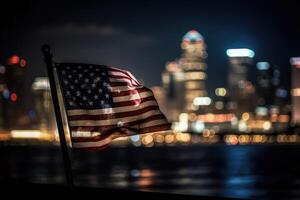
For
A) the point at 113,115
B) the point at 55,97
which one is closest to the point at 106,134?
the point at 113,115

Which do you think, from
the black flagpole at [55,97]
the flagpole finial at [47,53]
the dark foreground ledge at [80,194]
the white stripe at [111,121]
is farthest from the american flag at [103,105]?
the dark foreground ledge at [80,194]

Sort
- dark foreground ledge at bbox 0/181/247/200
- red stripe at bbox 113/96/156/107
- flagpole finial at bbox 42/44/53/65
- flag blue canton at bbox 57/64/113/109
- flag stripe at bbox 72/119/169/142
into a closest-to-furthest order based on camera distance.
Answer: flagpole finial at bbox 42/44/53/65 < flag blue canton at bbox 57/64/113/109 < flag stripe at bbox 72/119/169/142 < red stripe at bbox 113/96/156/107 < dark foreground ledge at bbox 0/181/247/200

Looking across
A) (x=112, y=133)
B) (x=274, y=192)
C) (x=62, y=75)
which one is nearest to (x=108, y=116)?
(x=112, y=133)

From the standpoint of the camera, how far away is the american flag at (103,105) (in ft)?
27.3

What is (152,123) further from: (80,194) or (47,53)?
(47,53)

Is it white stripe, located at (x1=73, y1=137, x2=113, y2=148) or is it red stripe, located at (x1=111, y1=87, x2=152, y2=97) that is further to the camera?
red stripe, located at (x1=111, y1=87, x2=152, y2=97)

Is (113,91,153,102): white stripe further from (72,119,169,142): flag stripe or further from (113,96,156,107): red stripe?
(72,119,169,142): flag stripe

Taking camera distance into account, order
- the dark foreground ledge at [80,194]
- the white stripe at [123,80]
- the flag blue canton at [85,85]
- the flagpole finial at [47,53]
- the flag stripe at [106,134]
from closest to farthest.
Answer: the flagpole finial at [47,53] → the flag blue canton at [85,85] → the flag stripe at [106,134] → the white stripe at [123,80] → the dark foreground ledge at [80,194]

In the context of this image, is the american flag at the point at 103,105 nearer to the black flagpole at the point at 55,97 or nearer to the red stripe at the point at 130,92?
the red stripe at the point at 130,92

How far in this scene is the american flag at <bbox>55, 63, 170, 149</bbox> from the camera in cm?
832

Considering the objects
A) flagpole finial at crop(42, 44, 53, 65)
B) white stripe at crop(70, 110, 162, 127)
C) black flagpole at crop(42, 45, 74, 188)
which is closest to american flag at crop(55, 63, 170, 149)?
white stripe at crop(70, 110, 162, 127)

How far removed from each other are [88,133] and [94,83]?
54 centimetres

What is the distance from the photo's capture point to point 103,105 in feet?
28.5

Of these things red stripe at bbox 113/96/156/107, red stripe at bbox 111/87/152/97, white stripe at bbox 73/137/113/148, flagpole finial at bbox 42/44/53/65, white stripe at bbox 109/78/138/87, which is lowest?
white stripe at bbox 73/137/113/148
